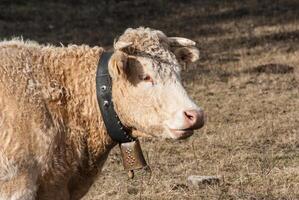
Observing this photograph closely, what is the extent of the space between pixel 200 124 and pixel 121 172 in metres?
3.98

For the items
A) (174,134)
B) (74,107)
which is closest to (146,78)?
(174,134)

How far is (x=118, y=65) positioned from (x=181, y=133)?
Result: 0.63 meters

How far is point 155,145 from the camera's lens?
10.4 m

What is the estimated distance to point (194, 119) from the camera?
5.43m

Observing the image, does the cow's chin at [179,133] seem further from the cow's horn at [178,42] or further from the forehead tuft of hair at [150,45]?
the cow's horn at [178,42]

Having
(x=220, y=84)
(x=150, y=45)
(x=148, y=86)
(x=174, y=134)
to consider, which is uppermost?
(x=150, y=45)

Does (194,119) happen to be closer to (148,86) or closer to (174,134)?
(174,134)

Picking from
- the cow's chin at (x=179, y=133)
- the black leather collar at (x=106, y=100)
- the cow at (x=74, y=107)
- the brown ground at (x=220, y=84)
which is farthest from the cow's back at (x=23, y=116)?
the brown ground at (x=220, y=84)

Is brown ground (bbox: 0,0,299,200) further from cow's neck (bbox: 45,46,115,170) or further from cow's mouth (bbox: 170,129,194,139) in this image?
cow's mouth (bbox: 170,129,194,139)

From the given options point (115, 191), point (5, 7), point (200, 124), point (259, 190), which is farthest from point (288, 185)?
point (5, 7)

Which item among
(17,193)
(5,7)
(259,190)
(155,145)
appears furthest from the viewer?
(5,7)

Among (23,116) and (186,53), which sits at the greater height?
(186,53)

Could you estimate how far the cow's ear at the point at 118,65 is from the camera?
219 inches

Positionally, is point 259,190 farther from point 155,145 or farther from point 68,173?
point 68,173
